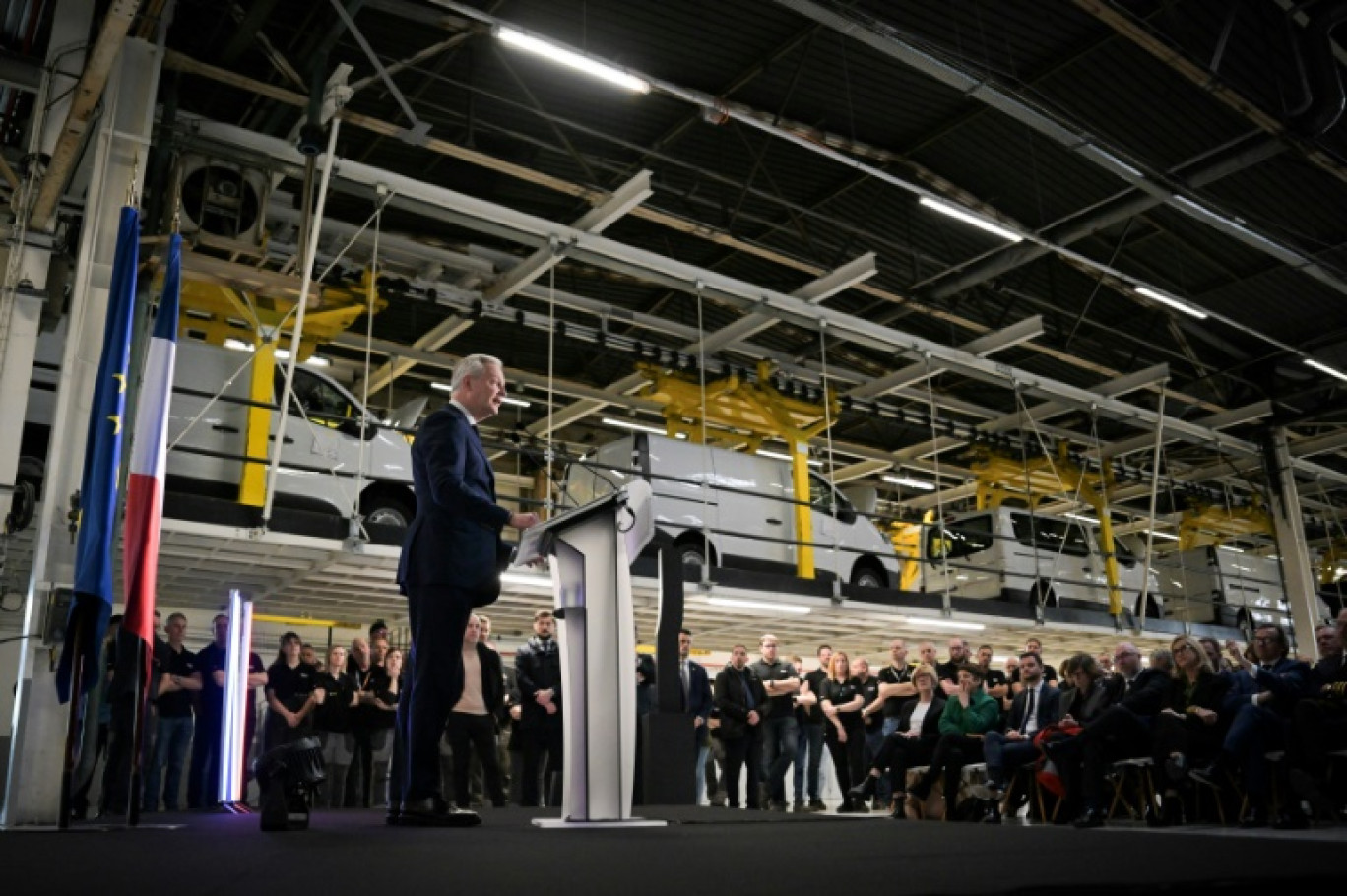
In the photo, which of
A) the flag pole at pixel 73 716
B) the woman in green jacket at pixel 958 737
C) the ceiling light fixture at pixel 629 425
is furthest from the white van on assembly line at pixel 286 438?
the ceiling light fixture at pixel 629 425

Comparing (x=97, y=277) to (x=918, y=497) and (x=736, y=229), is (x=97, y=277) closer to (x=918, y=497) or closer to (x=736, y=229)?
(x=736, y=229)

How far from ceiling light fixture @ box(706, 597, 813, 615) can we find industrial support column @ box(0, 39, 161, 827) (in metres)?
6.81

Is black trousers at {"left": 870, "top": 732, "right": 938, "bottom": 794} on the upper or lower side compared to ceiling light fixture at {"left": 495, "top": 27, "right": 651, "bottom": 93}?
lower

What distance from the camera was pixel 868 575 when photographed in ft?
45.8

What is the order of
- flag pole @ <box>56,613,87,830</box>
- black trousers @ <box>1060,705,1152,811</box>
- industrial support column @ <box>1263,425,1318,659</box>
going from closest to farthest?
flag pole @ <box>56,613,87,830</box> → black trousers @ <box>1060,705,1152,811</box> → industrial support column @ <box>1263,425,1318,659</box>

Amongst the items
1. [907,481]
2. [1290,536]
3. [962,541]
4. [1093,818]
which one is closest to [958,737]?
[1093,818]

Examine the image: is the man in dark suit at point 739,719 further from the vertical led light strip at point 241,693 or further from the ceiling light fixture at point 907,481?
the ceiling light fixture at point 907,481

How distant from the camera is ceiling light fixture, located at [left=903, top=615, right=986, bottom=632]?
43.9 feet

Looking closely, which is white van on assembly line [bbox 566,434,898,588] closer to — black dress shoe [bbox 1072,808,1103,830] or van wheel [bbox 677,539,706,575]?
van wheel [bbox 677,539,706,575]

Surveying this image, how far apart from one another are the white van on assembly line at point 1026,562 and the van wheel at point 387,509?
A: 23.6 ft

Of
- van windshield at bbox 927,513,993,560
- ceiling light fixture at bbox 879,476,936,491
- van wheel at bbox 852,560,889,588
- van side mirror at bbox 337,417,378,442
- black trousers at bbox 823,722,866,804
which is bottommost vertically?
black trousers at bbox 823,722,866,804

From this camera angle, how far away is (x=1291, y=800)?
20.7 ft

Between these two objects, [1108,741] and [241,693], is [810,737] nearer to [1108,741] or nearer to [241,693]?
[1108,741]

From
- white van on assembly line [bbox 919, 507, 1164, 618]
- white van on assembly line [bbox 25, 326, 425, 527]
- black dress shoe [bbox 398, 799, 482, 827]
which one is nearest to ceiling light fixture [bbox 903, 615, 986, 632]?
white van on assembly line [bbox 919, 507, 1164, 618]
